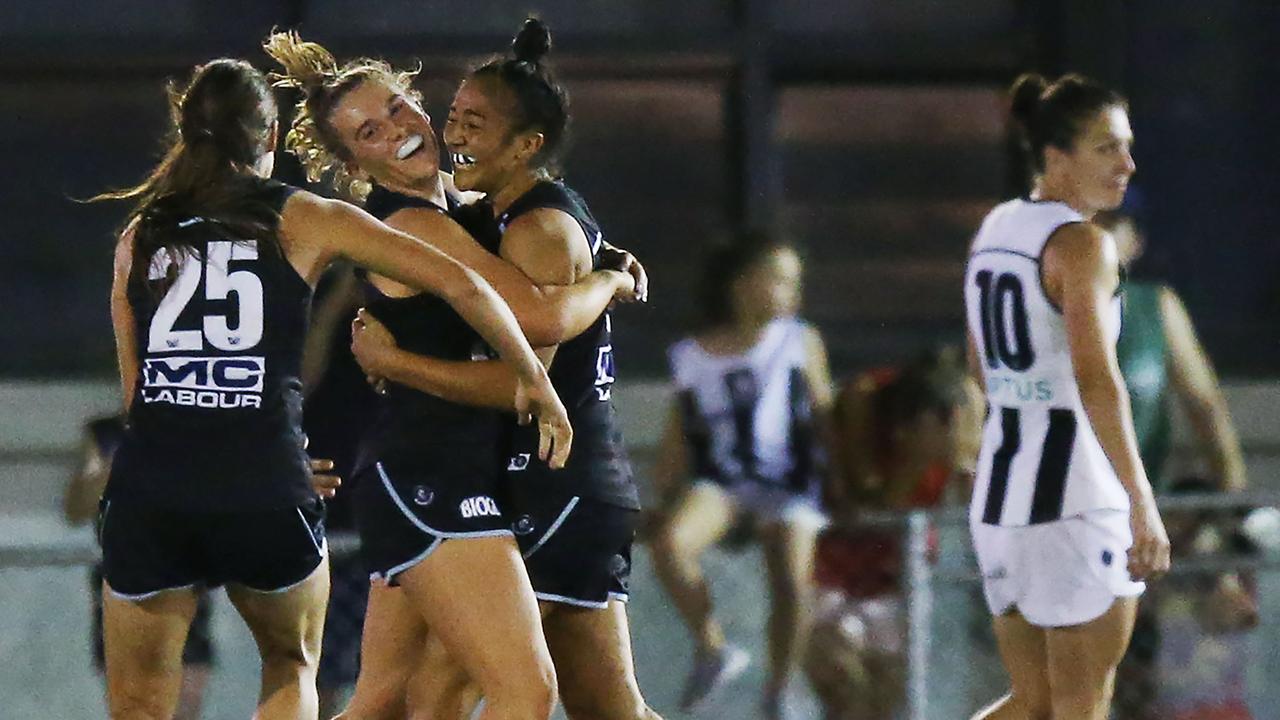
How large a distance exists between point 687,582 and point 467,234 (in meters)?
2.64

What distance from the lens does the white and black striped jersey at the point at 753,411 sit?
7.29 m

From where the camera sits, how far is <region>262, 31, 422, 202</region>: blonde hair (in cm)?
479

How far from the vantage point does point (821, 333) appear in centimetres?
910

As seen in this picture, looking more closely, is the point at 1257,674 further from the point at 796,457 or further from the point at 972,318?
the point at 972,318

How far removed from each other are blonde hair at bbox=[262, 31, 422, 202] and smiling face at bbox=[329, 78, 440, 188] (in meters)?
0.02

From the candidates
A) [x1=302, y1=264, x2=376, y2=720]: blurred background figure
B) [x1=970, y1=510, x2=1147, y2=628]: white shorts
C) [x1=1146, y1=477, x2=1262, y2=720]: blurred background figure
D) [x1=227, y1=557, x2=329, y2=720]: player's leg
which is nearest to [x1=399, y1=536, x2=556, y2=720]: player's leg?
[x1=227, y1=557, x2=329, y2=720]: player's leg

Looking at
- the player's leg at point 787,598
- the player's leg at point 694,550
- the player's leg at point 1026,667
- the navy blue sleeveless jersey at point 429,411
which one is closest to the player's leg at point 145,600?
the navy blue sleeveless jersey at point 429,411

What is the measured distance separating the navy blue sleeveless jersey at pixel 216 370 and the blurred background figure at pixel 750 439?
2472 millimetres

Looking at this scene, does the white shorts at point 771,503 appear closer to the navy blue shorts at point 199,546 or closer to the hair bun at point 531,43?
the navy blue shorts at point 199,546

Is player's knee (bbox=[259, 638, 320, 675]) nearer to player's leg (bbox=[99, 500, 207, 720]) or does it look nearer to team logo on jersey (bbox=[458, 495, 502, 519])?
player's leg (bbox=[99, 500, 207, 720])

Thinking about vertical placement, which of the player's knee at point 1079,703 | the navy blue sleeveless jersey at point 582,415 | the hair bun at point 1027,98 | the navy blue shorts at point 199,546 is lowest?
the player's knee at point 1079,703

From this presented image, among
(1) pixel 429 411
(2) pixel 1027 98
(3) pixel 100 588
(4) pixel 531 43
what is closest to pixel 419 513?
(1) pixel 429 411

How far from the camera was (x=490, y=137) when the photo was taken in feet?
15.0

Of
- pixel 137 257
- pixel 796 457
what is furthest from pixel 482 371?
pixel 796 457
